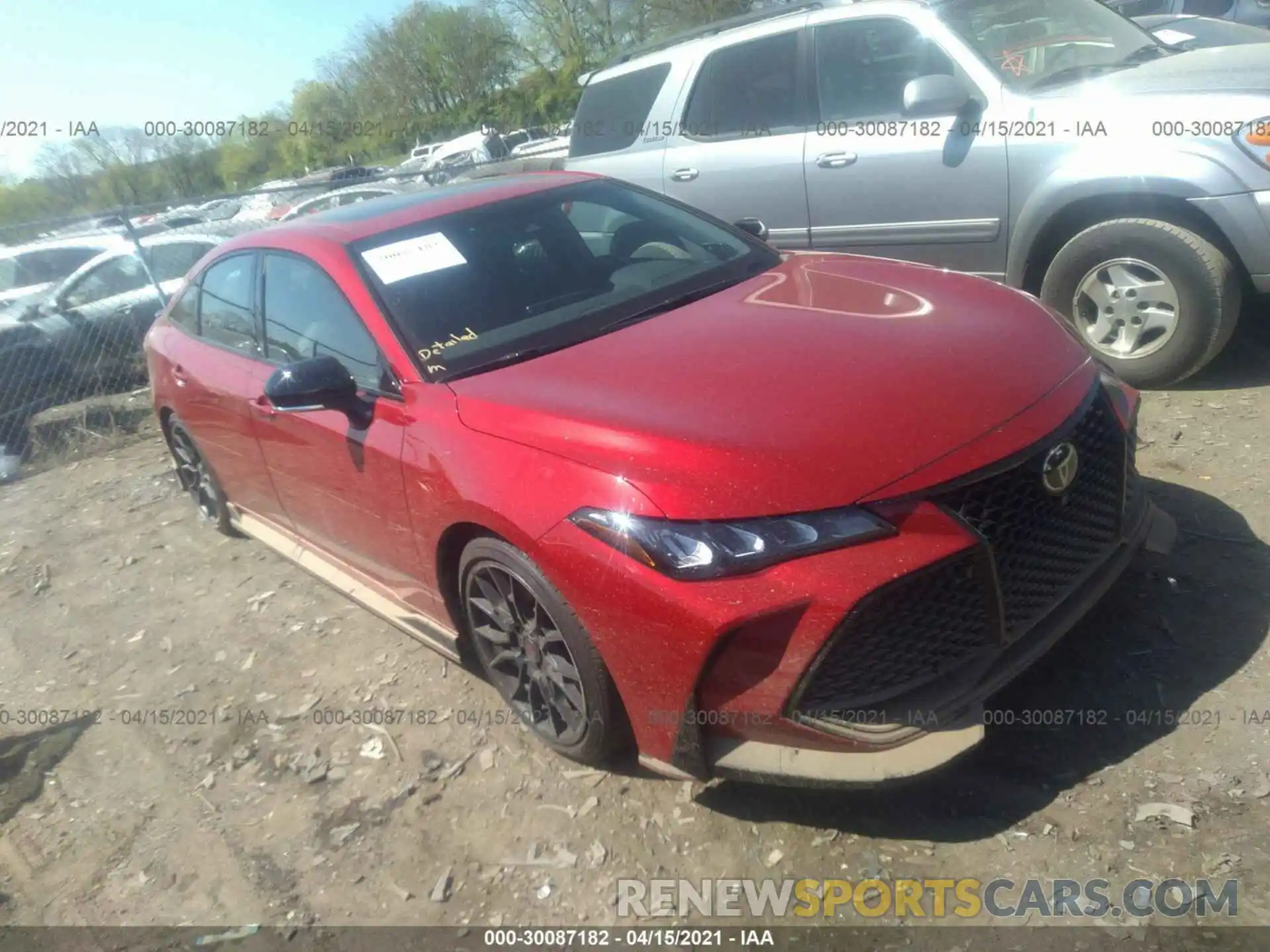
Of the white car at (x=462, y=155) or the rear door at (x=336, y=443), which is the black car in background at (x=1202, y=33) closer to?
the rear door at (x=336, y=443)

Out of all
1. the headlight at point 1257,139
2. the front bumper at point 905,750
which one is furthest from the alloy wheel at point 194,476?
the headlight at point 1257,139

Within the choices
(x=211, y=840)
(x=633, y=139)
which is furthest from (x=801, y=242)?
(x=211, y=840)

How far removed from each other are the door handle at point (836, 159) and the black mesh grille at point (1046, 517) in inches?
116

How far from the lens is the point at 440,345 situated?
323cm

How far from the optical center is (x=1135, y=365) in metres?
4.58

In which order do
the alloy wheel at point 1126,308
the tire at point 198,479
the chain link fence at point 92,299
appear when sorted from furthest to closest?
the chain link fence at point 92,299 < the tire at point 198,479 < the alloy wheel at point 1126,308

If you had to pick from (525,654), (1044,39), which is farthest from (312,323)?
(1044,39)

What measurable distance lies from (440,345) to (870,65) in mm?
3361

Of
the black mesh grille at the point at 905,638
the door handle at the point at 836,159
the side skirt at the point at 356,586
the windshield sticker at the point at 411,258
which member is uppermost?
the windshield sticker at the point at 411,258

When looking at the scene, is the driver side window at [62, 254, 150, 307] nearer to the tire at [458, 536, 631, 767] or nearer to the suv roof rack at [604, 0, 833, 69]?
the suv roof rack at [604, 0, 833, 69]

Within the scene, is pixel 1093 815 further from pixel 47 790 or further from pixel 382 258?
pixel 47 790

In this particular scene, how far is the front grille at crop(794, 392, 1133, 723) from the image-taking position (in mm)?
2320

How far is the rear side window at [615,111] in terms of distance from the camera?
6469mm

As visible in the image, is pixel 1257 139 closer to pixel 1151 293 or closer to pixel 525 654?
pixel 1151 293
